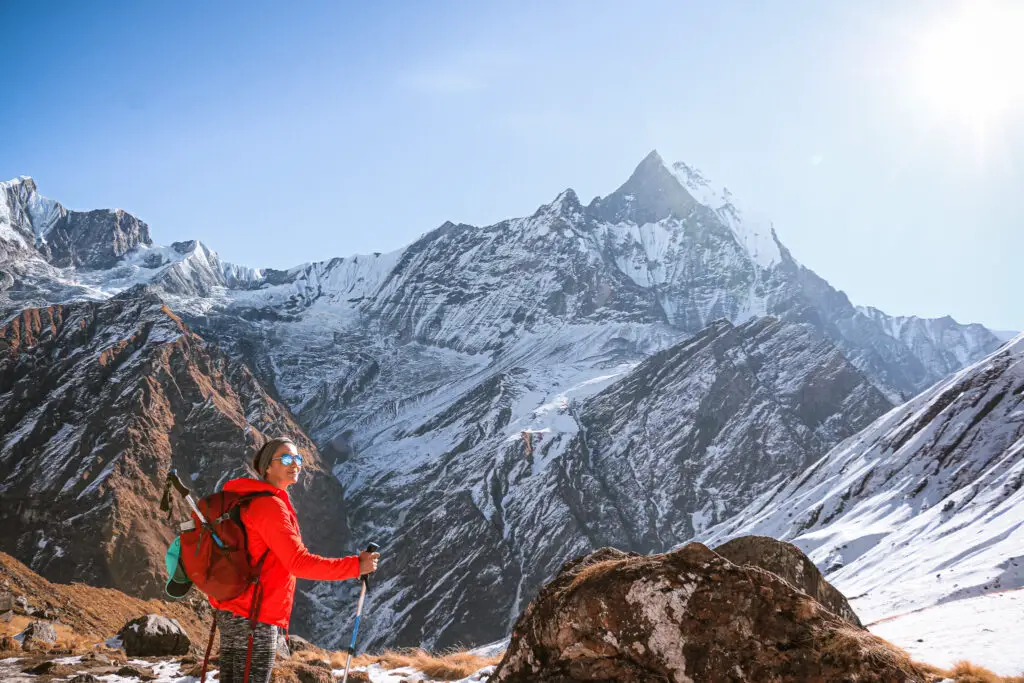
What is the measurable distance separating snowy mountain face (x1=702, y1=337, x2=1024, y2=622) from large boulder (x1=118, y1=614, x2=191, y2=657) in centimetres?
3908

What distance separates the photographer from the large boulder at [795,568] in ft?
36.6

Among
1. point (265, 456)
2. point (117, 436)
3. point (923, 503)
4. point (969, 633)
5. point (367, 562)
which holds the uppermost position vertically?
point (117, 436)

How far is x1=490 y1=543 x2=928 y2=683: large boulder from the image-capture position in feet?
19.8

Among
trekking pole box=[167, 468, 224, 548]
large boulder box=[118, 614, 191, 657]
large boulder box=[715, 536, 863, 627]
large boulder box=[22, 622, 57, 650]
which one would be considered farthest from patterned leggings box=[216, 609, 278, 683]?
large boulder box=[22, 622, 57, 650]

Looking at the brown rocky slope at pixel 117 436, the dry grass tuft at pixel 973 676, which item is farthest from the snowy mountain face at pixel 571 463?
the dry grass tuft at pixel 973 676

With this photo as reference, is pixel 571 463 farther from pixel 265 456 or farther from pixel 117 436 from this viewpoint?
pixel 265 456

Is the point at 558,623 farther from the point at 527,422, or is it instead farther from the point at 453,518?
the point at 527,422

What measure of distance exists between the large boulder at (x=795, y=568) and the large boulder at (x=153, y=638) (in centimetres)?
1346

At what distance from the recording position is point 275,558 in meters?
5.82

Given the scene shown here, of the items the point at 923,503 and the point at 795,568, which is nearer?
the point at 795,568

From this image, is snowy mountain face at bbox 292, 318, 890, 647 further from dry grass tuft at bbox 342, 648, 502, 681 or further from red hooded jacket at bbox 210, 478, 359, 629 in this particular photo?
red hooded jacket at bbox 210, 478, 359, 629

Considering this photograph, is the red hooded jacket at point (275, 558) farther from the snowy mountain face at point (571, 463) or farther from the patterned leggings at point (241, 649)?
the snowy mountain face at point (571, 463)

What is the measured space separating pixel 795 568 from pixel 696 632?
6.05 metres

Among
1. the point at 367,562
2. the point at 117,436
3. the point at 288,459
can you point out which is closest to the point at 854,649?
the point at 367,562
